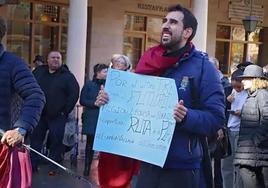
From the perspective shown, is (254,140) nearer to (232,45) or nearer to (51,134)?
(51,134)

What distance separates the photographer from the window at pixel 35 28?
15.6 m

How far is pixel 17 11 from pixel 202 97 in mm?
12143

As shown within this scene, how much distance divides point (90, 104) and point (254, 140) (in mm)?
3540

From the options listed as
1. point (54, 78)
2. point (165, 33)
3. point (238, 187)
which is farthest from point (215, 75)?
point (54, 78)

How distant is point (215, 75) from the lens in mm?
4105

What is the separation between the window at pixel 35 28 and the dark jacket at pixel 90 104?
6.43m

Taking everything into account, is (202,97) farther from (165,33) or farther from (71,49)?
(71,49)

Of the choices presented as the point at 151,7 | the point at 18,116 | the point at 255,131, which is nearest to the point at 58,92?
the point at 255,131

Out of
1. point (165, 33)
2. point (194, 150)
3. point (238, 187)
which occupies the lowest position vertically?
point (238, 187)

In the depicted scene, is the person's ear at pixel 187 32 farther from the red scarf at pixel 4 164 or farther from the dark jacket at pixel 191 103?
the red scarf at pixel 4 164

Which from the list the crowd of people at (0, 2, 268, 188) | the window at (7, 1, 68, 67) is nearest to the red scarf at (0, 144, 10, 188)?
the crowd of people at (0, 2, 268, 188)

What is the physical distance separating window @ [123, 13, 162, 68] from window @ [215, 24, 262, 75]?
8.54 ft

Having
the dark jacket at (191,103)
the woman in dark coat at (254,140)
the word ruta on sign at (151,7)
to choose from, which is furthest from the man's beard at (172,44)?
the word ruta on sign at (151,7)

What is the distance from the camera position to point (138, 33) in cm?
1847
